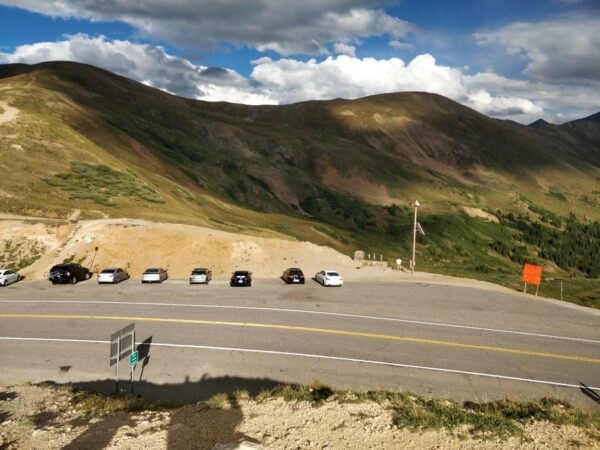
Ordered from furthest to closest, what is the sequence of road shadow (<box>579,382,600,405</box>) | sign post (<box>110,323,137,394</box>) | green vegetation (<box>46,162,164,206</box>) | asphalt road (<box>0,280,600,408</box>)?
green vegetation (<box>46,162,164,206</box>) → asphalt road (<box>0,280,600,408</box>) → road shadow (<box>579,382,600,405</box>) → sign post (<box>110,323,137,394</box>)

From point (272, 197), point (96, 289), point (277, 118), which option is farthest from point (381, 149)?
point (96, 289)

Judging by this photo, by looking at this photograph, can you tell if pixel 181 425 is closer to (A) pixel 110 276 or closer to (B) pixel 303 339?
(B) pixel 303 339

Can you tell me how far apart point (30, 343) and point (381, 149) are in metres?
125

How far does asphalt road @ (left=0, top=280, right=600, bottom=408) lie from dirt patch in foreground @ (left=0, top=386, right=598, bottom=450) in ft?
13.7

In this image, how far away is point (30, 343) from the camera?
69.6 feet

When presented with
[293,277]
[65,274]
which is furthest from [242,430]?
[65,274]

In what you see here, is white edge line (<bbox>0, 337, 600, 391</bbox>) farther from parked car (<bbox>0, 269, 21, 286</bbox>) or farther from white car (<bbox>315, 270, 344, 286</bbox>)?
white car (<bbox>315, 270, 344, 286</bbox>)

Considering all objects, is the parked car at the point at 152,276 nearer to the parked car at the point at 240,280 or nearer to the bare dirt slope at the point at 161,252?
the bare dirt slope at the point at 161,252

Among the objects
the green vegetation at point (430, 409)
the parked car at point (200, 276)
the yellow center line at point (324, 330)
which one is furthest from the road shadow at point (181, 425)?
the parked car at point (200, 276)

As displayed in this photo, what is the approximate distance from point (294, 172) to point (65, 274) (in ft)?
233

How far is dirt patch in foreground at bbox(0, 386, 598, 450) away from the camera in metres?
10.8

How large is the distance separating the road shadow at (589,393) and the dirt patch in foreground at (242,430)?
20.7 feet

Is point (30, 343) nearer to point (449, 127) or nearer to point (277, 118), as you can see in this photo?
point (277, 118)

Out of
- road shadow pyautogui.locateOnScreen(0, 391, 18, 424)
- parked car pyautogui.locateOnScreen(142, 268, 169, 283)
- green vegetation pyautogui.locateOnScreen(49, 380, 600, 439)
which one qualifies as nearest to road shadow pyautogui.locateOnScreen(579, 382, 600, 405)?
green vegetation pyautogui.locateOnScreen(49, 380, 600, 439)
